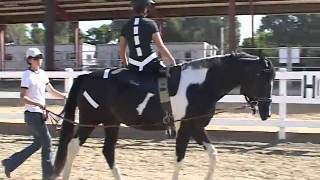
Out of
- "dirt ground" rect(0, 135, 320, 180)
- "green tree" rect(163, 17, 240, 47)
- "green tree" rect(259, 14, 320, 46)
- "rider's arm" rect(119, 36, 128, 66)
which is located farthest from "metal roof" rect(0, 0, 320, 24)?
"green tree" rect(259, 14, 320, 46)

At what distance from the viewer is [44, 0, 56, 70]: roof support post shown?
75.4ft

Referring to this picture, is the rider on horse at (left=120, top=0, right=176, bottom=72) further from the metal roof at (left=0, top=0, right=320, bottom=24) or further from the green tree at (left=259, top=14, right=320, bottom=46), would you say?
the green tree at (left=259, top=14, right=320, bottom=46)

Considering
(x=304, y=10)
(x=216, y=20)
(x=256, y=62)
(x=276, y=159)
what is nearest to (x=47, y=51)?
(x=304, y=10)

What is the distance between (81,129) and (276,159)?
338cm

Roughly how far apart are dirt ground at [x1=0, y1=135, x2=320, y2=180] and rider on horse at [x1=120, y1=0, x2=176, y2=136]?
5.08 feet

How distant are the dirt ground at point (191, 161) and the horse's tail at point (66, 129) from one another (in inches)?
27.2

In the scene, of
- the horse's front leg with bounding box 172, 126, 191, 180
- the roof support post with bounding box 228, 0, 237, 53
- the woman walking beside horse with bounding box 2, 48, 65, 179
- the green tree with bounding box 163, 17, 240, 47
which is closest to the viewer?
the horse's front leg with bounding box 172, 126, 191, 180

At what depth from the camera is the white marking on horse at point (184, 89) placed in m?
5.32

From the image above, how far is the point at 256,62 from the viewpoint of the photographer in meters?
5.45

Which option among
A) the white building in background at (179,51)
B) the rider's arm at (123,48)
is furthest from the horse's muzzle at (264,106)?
the white building in background at (179,51)

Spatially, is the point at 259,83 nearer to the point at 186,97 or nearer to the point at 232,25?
the point at 186,97

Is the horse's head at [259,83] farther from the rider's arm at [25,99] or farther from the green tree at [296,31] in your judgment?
the green tree at [296,31]

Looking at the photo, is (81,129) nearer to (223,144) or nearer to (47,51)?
(223,144)

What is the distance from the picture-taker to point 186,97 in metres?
5.31
